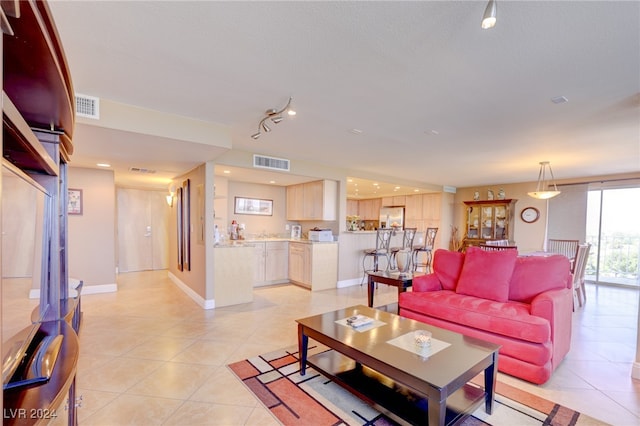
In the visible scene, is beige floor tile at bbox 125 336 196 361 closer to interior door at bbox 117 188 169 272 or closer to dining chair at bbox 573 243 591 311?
interior door at bbox 117 188 169 272

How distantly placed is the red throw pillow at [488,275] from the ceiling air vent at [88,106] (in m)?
4.00

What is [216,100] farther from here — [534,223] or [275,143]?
[534,223]

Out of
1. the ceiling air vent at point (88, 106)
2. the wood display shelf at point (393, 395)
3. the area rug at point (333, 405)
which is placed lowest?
the area rug at point (333, 405)

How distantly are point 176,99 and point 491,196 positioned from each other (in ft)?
26.8

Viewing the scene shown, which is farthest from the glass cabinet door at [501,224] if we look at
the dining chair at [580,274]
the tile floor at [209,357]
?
the dining chair at [580,274]

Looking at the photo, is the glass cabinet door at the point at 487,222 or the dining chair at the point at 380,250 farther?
the glass cabinet door at the point at 487,222

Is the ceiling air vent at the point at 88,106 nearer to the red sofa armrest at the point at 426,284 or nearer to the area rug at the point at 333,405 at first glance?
the area rug at the point at 333,405

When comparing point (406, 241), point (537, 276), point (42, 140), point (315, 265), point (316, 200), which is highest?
point (42, 140)

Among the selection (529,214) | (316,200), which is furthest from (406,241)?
(529,214)

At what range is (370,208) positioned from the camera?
11.1 metres

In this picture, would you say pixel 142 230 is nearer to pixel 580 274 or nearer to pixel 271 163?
pixel 271 163

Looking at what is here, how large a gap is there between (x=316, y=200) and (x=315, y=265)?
1.29m

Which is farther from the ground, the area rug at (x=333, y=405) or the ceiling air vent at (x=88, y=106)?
the ceiling air vent at (x=88, y=106)

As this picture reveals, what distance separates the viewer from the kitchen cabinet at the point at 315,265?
5609 millimetres
